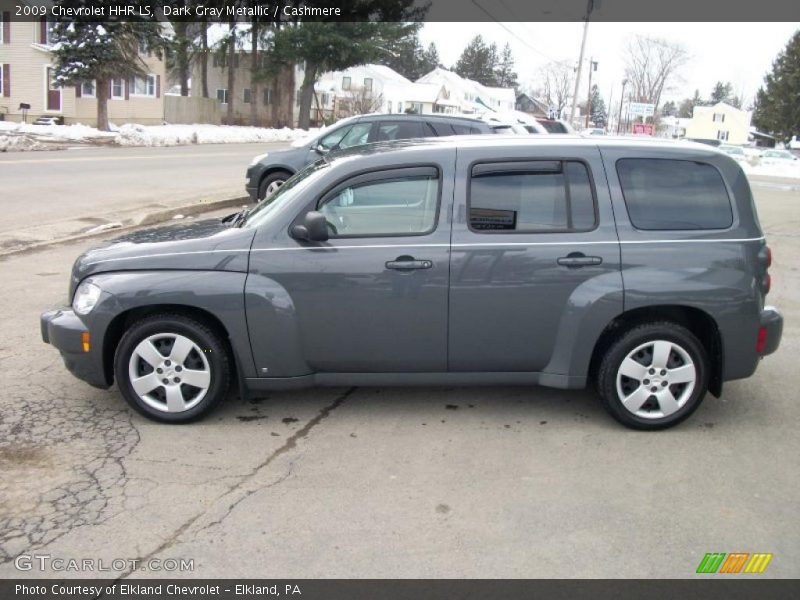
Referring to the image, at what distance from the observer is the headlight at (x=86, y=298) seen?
4.51m

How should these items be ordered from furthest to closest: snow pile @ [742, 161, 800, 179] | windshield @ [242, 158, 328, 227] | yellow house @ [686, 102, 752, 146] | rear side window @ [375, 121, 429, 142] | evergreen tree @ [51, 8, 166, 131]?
yellow house @ [686, 102, 752, 146], snow pile @ [742, 161, 800, 179], evergreen tree @ [51, 8, 166, 131], rear side window @ [375, 121, 429, 142], windshield @ [242, 158, 328, 227]

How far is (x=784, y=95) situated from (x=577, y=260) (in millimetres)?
73191

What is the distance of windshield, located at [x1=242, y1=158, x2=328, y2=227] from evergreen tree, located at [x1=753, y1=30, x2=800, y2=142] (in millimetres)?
71344

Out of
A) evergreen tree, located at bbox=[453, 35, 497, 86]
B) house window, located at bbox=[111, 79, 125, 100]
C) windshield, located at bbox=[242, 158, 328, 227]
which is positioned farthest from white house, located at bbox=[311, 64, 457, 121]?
windshield, located at bbox=[242, 158, 328, 227]

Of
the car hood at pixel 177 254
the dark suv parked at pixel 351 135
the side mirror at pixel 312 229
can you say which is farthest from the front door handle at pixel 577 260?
the dark suv parked at pixel 351 135

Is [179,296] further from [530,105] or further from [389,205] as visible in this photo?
[530,105]

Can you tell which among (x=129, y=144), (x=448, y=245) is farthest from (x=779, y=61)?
(x=448, y=245)

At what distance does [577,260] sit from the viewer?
447cm

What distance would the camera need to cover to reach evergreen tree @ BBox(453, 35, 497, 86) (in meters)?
125

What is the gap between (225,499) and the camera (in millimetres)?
3748

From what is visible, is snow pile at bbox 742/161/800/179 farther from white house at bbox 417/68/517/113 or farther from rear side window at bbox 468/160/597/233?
white house at bbox 417/68/517/113

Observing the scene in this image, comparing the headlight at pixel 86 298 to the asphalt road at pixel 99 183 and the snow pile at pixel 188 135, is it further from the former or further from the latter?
the snow pile at pixel 188 135

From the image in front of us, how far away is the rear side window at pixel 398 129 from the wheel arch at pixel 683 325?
25.7ft
